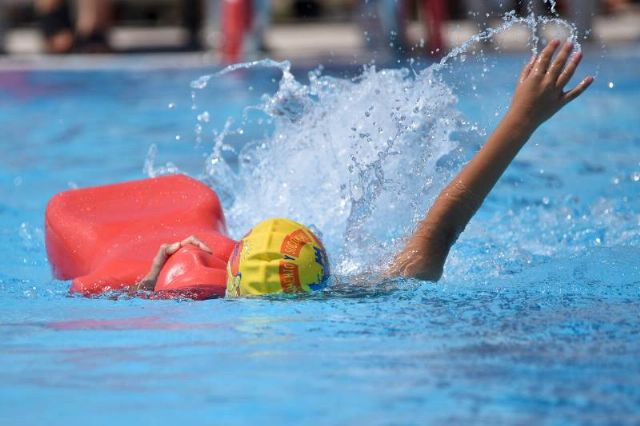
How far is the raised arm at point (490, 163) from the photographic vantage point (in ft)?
11.9

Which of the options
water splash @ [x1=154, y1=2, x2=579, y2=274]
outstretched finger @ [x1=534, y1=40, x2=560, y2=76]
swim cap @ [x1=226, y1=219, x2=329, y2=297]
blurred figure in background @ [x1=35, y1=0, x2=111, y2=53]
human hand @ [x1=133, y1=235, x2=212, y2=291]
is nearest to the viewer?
swim cap @ [x1=226, y1=219, x2=329, y2=297]

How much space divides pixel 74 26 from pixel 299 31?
9.78 ft

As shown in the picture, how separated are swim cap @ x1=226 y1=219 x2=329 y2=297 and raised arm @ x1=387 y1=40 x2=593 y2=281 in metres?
0.37

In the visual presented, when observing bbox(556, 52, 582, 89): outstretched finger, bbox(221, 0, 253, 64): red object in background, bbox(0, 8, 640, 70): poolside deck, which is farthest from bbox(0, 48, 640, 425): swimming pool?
bbox(0, 8, 640, 70): poolside deck

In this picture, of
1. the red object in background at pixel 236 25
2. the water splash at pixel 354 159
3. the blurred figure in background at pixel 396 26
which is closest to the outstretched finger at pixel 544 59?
the water splash at pixel 354 159

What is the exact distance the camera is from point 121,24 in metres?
15.0

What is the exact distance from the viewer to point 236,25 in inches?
419

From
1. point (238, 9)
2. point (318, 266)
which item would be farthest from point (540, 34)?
point (318, 266)

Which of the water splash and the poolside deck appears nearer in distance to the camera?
the water splash

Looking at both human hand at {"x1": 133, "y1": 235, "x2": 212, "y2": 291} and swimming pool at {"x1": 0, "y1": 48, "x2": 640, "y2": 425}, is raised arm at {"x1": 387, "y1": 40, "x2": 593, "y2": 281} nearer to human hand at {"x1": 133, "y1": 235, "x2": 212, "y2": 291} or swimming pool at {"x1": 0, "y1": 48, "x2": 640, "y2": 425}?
swimming pool at {"x1": 0, "y1": 48, "x2": 640, "y2": 425}

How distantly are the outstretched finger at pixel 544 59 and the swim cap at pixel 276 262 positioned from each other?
0.90 meters

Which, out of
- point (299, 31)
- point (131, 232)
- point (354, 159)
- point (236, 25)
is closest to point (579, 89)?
point (354, 159)

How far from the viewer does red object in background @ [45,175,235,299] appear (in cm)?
384

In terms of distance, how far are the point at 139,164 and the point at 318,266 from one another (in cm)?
390
